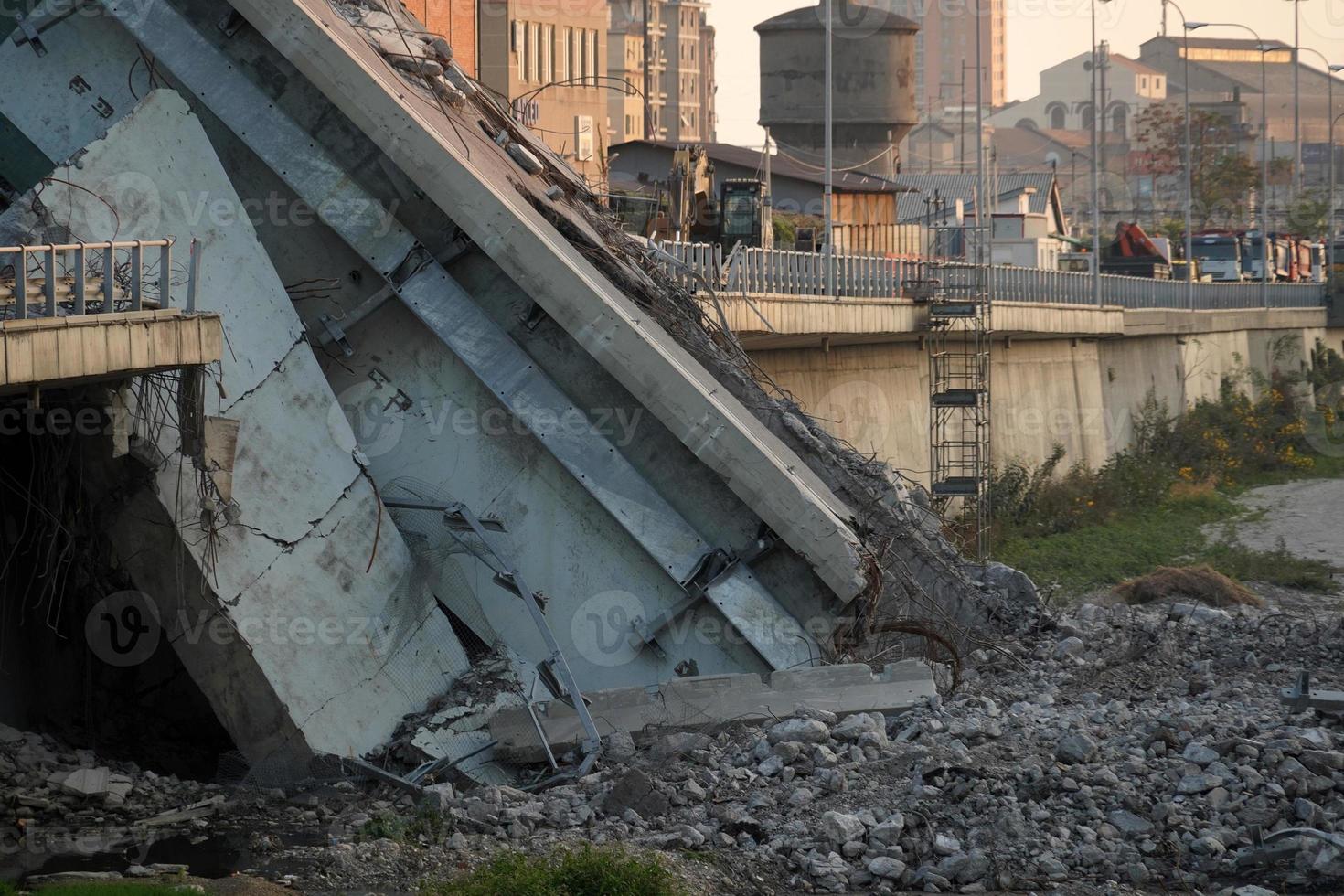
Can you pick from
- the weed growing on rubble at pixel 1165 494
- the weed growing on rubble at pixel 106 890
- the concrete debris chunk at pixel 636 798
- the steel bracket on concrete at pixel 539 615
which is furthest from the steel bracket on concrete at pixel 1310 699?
the weed growing on rubble at pixel 1165 494

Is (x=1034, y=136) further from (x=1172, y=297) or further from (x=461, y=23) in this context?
(x=461, y=23)

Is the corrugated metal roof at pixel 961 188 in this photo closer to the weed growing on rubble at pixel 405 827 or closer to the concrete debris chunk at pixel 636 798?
the concrete debris chunk at pixel 636 798

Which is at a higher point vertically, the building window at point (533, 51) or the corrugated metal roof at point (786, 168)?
the building window at point (533, 51)

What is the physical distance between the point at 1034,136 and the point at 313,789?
157 meters

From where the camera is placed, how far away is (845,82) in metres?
65.8

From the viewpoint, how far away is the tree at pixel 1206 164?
9681cm

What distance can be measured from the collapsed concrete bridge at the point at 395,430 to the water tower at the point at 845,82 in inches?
1992

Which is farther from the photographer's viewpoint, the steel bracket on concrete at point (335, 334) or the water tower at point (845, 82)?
the water tower at point (845, 82)

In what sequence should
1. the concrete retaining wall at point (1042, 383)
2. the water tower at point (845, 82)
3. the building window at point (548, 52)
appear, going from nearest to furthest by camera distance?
the concrete retaining wall at point (1042, 383), the building window at point (548, 52), the water tower at point (845, 82)

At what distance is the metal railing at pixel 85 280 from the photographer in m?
10.3

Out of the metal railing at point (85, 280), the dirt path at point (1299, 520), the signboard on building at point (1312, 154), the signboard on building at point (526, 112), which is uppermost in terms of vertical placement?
the signboard on building at point (1312, 154)

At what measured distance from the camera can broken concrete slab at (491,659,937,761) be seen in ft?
42.6

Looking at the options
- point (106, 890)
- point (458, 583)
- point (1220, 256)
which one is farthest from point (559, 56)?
point (106, 890)

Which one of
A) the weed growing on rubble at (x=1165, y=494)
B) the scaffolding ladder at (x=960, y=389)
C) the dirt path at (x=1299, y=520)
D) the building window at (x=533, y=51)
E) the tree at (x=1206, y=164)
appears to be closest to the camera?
the weed growing on rubble at (x=1165, y=494)
